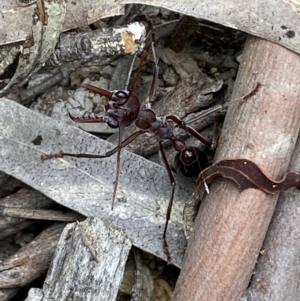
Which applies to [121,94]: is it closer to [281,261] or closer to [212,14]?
[212,14]

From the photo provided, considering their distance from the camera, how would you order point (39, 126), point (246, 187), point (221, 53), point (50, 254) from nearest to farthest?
point (246, 187) < point (50, 254) < point (39, 126) < point (221, 53)

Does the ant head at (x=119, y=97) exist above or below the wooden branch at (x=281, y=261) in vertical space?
above

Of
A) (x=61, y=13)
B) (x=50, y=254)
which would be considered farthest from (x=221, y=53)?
(x=50, y=254)

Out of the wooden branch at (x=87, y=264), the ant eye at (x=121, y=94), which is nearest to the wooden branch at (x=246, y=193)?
the wooden branch at (x=87, y=264)

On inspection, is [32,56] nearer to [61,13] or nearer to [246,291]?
[61,13]

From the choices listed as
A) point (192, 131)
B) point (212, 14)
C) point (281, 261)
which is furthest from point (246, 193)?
point (212, 14)

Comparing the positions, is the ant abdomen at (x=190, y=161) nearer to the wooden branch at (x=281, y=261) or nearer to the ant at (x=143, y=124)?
the ant at (x=143, y=124)

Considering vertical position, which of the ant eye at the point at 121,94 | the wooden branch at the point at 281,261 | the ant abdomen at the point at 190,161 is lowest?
the wooden branch at the point at 281,261

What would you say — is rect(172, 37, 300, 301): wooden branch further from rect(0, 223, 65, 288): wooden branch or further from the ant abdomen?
rect(0, 223, 65, 288): wooden branch
